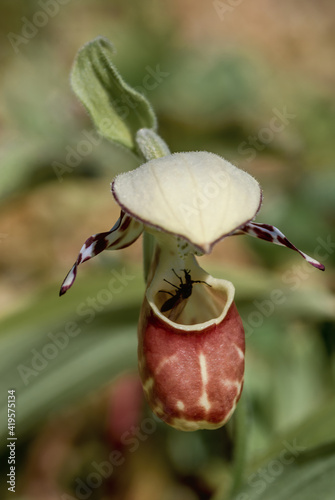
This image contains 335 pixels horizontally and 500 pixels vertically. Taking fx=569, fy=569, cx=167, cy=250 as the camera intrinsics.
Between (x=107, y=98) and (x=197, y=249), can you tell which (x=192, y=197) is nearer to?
(x=197, y=249)

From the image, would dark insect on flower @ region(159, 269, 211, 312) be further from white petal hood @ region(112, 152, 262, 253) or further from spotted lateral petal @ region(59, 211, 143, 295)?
white petal hood @ region(112, 152, 262, 253)

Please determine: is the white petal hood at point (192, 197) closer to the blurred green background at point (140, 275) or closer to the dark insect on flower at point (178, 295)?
the dark insect on flower at point (178, 295)

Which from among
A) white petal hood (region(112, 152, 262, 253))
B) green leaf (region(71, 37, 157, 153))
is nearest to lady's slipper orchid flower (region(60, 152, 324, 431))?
white petal hood (region(112, 152, 262, 253))

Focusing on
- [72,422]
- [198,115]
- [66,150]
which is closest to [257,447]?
[72,422]

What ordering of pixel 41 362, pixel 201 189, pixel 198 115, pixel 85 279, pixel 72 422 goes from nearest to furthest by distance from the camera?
pixel 201 189, pixel 41 362, pixel 85 279, pixel 72 422, pixel 198 115

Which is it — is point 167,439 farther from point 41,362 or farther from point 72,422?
point 41,362

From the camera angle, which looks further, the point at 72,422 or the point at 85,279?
the point at 72,422

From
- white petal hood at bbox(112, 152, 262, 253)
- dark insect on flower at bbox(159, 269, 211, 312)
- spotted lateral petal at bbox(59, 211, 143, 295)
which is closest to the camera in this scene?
white petal hood at bbox(112, 152, 262, 253)
